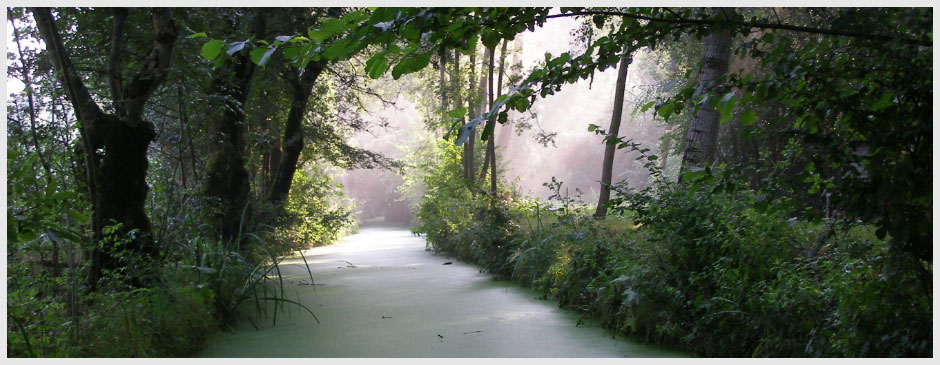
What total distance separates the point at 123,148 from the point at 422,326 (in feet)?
7.21

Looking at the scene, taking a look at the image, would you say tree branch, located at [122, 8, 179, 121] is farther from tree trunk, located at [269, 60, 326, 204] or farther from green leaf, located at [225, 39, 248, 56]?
tree trunk, located at [269, 60, 326, 204]

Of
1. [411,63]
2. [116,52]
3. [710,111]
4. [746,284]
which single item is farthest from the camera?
[710,111]

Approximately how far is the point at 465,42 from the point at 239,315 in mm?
3354

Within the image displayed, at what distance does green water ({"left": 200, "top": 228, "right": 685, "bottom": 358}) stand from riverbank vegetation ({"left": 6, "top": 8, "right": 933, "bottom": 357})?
0.23 metres

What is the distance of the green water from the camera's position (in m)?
3.69

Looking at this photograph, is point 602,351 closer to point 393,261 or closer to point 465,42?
point 465,42

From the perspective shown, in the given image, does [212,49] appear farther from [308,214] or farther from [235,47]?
[308,214]

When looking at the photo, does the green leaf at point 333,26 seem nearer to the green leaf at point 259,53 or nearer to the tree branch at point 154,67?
the green leaf at point 259,53

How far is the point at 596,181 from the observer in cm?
400

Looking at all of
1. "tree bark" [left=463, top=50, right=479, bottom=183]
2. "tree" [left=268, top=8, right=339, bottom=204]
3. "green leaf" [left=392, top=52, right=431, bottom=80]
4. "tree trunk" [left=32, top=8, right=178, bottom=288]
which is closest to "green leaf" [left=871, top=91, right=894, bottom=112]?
"green leaf" [left=392, top=52, right=431, bottom=80]

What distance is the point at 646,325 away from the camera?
3.80 m

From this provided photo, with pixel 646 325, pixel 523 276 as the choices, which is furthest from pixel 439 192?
pixel 646 325

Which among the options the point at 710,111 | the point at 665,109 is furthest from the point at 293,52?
the point at 710,111

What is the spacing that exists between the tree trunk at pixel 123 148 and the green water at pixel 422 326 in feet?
2.58
